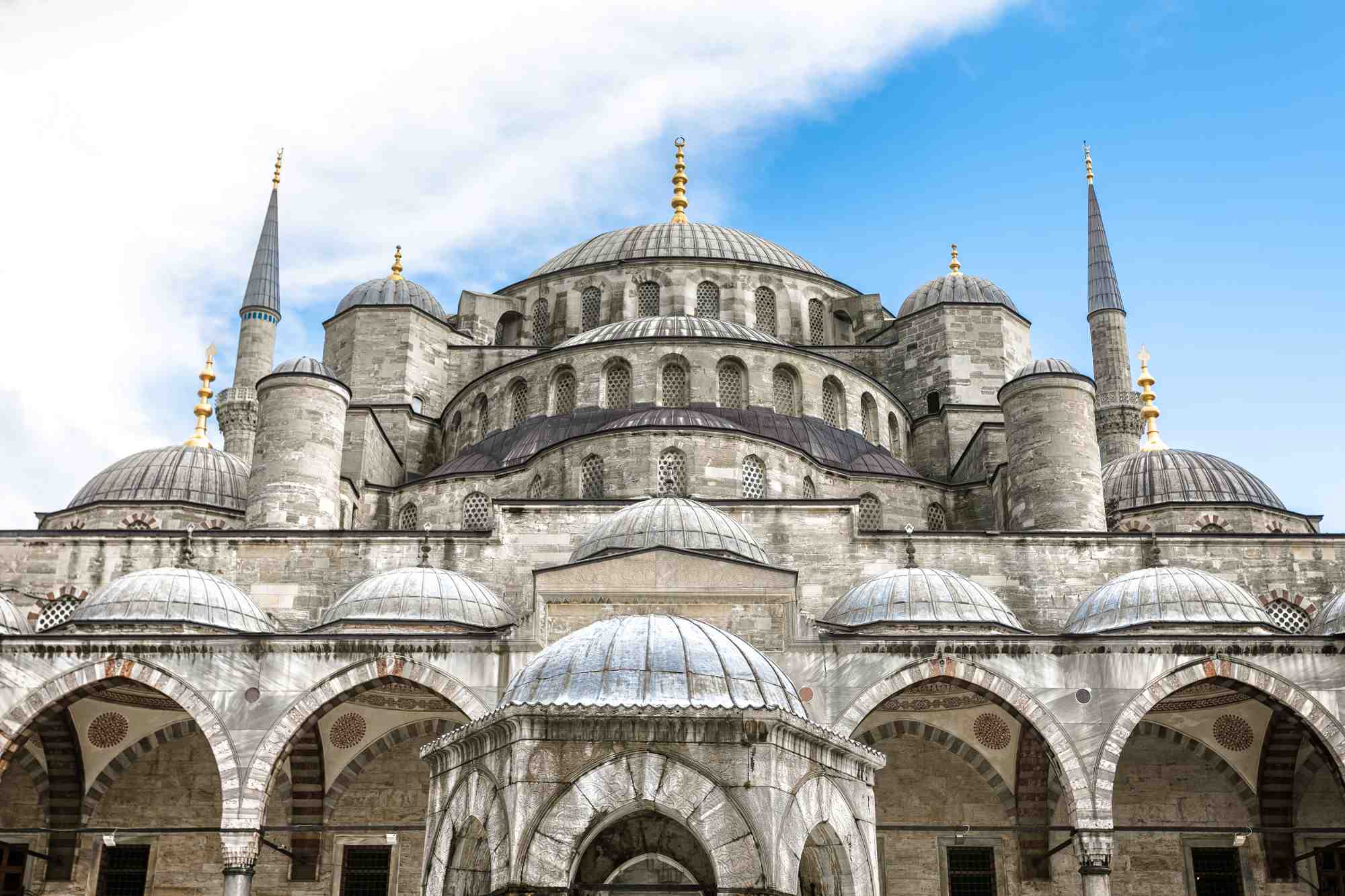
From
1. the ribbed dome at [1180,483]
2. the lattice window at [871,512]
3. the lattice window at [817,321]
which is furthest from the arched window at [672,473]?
the lattice window at [817,321]

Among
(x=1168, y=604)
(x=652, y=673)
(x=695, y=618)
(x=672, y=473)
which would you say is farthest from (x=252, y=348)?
(x=652, y=673)

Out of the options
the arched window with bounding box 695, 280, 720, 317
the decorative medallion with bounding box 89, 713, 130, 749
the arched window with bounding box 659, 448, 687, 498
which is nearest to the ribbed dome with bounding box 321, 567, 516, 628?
the decorative medallion with bounding box 89, 713, 130, 749

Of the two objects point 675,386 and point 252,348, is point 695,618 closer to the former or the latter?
point 675,386

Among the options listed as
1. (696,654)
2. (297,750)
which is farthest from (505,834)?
(297,750)

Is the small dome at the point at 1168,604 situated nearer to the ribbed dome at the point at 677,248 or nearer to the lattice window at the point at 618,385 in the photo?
the lattice window at the point at 618,385

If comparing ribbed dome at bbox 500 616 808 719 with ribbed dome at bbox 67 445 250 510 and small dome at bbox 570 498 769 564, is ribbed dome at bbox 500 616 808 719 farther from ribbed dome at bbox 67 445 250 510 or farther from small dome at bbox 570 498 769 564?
ribbed dome at bbox 67 445 250 510

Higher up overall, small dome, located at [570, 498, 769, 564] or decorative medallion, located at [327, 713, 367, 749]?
small dome, located at [570, 498, 769, 564]

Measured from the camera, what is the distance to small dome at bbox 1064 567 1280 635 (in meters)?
16.5

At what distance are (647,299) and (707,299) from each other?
1.10 metres

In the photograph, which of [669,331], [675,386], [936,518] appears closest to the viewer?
[936,518]

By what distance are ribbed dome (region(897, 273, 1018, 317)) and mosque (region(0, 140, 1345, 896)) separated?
3.50m

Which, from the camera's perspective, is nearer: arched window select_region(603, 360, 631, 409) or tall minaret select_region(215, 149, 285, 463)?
arched window select_region(603, 360, 631, 409)

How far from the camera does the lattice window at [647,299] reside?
27.3 metres

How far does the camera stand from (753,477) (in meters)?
20.1
